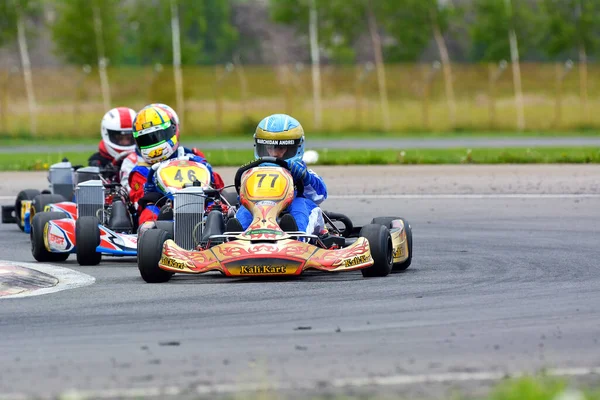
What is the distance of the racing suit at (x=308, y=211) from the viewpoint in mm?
8992

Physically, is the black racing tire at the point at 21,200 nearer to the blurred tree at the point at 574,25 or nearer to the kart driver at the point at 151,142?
the kart driver at the point at 151,142

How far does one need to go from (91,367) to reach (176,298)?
2224 millimetres

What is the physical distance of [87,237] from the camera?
991cm

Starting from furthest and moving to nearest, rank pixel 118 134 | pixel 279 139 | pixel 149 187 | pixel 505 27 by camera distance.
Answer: pixel 505 27 < pixel 118 134 < pixel 149 187 < pixel 279 139

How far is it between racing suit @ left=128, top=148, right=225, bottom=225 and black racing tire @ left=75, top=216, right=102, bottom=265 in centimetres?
51

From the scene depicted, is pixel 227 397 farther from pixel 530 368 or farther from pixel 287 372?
pixel 530 368

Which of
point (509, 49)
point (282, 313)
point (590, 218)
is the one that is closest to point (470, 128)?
point (509, 49)

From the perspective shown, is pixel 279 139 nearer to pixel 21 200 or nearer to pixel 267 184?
pixel 267 184

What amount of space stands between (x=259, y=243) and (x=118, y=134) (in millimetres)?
4856

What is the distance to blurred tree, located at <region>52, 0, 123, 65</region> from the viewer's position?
36469mm

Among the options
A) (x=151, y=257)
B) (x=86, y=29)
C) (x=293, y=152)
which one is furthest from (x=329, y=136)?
(x=151, y=257)

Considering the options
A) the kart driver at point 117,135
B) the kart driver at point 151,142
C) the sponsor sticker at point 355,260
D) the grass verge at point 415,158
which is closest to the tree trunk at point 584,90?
the grass verge at point 415,158

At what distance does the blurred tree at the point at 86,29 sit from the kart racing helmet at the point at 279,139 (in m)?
27.6

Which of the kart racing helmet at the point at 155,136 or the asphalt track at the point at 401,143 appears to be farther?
the asphalt track at the point at 401,143
